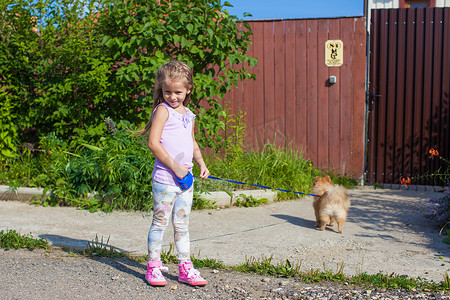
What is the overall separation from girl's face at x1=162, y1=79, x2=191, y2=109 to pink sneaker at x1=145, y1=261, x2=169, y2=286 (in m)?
1.10

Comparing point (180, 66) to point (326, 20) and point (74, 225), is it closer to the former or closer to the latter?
point (74, 225)

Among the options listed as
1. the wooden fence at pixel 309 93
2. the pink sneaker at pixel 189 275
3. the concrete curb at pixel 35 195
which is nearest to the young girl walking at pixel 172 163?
the pink sneaker at pixel 189 275

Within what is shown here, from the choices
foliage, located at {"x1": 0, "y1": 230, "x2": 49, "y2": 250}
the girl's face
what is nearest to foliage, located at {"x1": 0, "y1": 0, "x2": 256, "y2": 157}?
foliage, located at {"x1": 0, "y1": 230, "x2": 49, "y2": 250}

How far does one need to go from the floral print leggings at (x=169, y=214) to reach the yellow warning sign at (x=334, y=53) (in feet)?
16.7

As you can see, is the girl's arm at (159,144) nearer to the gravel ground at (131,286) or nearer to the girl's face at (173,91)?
the girl's face at (173,91)

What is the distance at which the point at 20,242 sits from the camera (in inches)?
155

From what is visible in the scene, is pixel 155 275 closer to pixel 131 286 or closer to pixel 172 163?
pixel 131 286

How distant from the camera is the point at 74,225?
4734 millimetres

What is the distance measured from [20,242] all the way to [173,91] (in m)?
1.99

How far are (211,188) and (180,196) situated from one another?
2.78 meters

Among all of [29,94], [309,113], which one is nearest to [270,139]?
[309,113]

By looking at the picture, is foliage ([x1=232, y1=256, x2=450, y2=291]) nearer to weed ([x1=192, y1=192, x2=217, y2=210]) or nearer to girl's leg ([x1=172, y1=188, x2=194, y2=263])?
girl's leg ([x1=172, y1=188, x2=194, y2=263])

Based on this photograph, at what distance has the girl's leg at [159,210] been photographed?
314cm

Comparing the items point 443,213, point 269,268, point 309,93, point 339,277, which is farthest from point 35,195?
point 443,213
